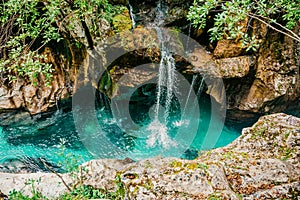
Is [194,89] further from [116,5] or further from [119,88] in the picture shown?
[116,5]

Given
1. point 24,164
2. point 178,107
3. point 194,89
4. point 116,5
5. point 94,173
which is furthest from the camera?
point 178,107

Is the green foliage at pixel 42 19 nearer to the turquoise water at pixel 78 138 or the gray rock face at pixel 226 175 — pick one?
the turquoise water at pixel 78 138

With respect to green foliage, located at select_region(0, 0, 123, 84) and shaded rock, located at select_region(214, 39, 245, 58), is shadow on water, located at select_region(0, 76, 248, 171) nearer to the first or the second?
shaded rock, located at select_region(214, 39, 245, 58)

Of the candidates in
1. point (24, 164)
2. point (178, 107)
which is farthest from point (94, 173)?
point (178, 107)

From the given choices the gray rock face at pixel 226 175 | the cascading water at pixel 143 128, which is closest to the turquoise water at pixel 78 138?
the cascading water at pixel 143 128

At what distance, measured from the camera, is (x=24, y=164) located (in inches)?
241

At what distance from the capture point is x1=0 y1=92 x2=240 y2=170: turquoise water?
265 inches

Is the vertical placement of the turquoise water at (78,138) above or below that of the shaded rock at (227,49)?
below

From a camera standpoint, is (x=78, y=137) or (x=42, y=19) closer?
(x=42, y=19)

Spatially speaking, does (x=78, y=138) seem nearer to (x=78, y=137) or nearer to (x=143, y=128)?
(x=78, y=137)

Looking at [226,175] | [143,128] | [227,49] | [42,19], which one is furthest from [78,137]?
[226,175]

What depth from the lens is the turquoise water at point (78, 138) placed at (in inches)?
265

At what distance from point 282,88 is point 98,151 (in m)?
5.18

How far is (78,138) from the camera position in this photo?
7379mm
